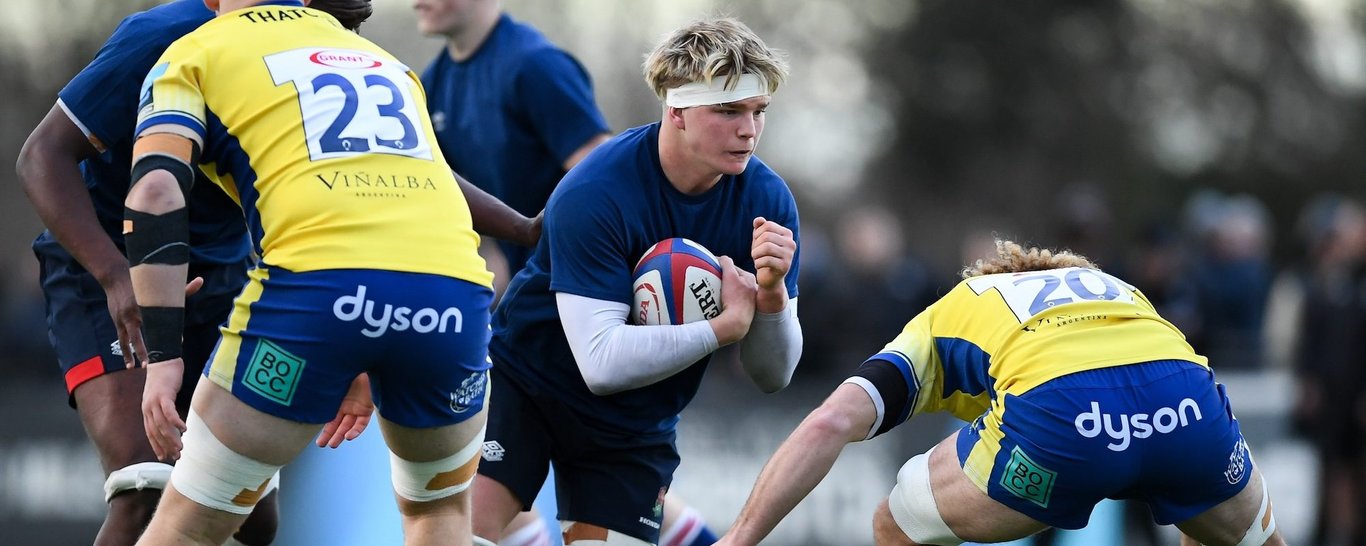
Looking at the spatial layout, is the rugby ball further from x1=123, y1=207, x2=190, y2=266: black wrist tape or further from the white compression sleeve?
x1=123, y1=207, x2=190, y2=266: black wrist tape

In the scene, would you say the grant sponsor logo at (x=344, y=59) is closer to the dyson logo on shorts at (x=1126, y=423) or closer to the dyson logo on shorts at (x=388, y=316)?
the dyson logo on shorts at (x=388, y=316)

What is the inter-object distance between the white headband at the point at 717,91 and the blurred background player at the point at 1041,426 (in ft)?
3.39

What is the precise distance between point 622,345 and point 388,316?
3.40ft

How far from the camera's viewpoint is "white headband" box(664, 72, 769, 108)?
508 cm

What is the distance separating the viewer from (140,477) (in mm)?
5035

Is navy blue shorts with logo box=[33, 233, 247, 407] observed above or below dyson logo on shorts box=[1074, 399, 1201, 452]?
below

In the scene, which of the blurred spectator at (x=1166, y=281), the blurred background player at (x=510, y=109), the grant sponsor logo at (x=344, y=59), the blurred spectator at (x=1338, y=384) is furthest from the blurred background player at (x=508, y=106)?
the blurred spectator at (x=1338, y=384)

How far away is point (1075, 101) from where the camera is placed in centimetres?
3375

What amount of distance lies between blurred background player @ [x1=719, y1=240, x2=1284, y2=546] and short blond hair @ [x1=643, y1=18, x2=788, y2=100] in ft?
3.52

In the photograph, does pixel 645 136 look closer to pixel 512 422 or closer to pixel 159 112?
pixel 512 422

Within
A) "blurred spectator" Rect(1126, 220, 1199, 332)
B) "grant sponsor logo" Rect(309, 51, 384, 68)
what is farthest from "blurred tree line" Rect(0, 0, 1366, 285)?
"grant sponsor logo" Rect(309, 51, 384, 68)

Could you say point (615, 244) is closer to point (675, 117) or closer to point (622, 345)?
point (622, 345)

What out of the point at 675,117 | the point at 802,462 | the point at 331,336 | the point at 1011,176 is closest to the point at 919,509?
the point at 802,462

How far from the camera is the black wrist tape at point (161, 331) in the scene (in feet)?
13.7
